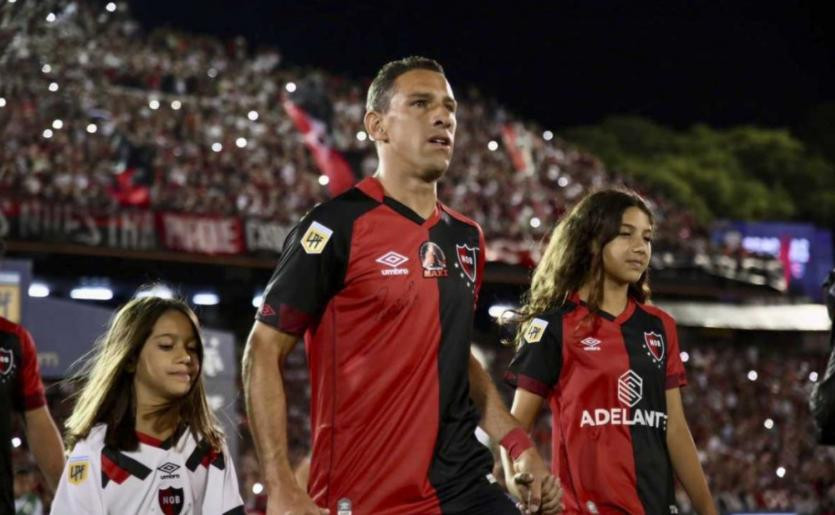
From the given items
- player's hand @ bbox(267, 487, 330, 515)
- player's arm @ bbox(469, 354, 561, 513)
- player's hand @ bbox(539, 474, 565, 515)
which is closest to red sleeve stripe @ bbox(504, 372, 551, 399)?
player's arm @ bbox(469, 354, 561, 513)

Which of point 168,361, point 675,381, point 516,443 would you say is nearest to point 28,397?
point 168,361

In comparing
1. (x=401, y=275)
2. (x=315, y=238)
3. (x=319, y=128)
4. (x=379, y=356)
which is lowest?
(x=379, y=356)

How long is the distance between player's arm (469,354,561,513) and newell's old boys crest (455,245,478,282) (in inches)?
11.2

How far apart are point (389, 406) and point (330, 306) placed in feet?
1.22

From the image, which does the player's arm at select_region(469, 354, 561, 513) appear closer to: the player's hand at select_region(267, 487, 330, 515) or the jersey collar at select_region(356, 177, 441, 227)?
the jersey collar at select_region(356, 177, 441, 227)

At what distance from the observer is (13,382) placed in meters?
6.54

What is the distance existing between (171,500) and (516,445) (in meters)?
1.32

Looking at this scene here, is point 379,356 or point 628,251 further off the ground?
point 628,251

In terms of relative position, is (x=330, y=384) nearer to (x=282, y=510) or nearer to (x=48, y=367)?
(x=282, y=510)

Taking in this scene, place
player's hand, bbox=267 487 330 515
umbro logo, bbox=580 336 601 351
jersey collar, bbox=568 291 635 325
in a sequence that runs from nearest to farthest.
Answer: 1. player's hand, bbox=267 487 330 515
2. umbro logo, bbox=580 336 601 351
3. jersey collar, bbox=568 291 635 325

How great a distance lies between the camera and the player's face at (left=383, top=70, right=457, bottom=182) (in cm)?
470

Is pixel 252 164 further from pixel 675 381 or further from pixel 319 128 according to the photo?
pixel 675 381

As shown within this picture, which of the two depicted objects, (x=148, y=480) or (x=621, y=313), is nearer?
(x=148, y=480)

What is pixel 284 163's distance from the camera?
3012 centimetres
